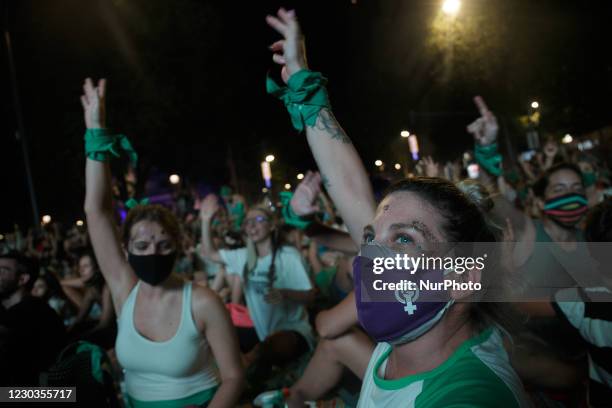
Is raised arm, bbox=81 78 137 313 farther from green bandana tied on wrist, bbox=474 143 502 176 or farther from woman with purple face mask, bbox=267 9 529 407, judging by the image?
green bandana tied on wrist, bbox=474 143 502 176

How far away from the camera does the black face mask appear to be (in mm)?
2875

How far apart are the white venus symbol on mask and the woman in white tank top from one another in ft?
5.20

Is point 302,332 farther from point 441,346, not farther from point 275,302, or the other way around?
point 441,346

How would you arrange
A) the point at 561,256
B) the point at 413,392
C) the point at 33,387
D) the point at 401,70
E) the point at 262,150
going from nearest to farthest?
1. the point at 413,392
2. the point at 33,387
3. the point at 561,256
4. the point at 401,70
5. the point at 262,150

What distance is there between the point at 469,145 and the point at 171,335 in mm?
40923

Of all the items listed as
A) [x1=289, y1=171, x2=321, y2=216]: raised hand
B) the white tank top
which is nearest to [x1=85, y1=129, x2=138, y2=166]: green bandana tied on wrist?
the white tank top

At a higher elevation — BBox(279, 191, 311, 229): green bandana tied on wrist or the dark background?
the dark background

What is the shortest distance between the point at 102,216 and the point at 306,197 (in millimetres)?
1378

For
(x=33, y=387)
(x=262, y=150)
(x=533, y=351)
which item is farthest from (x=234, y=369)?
(x=262, y=150)

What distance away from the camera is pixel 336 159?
2184 millimetres

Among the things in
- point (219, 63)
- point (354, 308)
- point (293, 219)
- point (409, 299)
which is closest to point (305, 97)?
point (409, 299)

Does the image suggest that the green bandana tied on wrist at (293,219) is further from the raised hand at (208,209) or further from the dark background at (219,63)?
the dark background at (219,63)

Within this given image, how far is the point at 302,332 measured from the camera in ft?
15.1

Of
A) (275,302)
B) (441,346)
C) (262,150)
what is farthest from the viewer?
(262,150)
